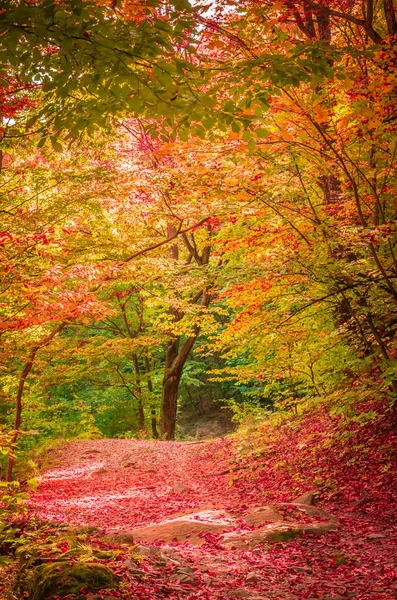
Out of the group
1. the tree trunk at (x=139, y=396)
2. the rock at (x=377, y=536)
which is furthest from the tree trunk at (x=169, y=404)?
the rock at (x=377, y=536)

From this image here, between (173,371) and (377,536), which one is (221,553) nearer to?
(377,536)

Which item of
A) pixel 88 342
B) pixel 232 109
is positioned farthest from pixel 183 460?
pixel 232 109

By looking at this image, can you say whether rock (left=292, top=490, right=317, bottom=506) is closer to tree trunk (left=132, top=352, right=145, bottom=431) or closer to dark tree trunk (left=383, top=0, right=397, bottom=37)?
dark tree trunk (left=383, top=0, right=397, bottom=37)

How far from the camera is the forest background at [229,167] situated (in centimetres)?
358

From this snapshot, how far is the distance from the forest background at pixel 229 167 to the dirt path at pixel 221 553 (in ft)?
5.73

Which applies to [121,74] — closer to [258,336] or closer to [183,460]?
[258,336]

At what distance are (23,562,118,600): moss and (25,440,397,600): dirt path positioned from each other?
0.62 feet

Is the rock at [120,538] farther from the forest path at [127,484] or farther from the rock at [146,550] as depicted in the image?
the forest path at [127,484]

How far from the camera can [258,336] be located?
8523 millimetres

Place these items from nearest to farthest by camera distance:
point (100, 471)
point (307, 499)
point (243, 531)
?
1. point (243, 531)
2. point (307, 499)
3. point (100, 471)

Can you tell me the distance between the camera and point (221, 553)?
548cm

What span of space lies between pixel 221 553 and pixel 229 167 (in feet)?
16.9

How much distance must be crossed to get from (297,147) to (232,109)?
327cm

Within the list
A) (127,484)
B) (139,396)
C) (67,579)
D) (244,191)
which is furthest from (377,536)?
(139,396)
